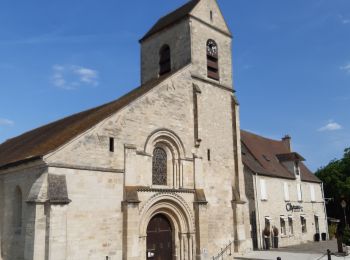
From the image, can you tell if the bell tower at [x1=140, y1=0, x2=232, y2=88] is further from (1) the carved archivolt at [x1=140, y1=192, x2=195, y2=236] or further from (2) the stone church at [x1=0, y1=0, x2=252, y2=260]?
(1) the carved archivolt at [x1=140, y1=192, x2=195, y2=236]

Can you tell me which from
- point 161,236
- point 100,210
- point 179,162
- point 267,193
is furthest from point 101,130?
point 267,193

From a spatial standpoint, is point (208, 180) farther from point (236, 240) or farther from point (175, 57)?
point (175, 57)

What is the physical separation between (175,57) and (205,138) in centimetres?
555

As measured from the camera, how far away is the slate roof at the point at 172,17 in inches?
928

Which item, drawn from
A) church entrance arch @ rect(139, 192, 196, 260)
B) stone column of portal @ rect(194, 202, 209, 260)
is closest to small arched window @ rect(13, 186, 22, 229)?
church entrance arch @ rect(139, 192, 196, 260)

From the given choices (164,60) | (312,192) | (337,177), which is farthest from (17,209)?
(337,177)

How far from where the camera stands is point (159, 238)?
18.7 m

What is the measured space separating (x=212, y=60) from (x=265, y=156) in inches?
462

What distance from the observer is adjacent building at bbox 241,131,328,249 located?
1073 inches

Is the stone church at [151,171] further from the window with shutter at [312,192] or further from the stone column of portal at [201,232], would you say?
the window with shutter at [312,192]

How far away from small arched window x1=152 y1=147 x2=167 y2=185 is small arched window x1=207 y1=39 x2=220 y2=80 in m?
6.52

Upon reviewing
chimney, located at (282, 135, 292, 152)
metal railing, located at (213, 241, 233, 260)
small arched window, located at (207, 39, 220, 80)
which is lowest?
metal railing, located at (213, 241, 233, 260)

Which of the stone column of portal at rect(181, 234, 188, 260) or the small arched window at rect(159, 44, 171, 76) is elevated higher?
the small arched window at rect(159, 44, 171, 76)

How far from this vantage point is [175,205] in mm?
19016
